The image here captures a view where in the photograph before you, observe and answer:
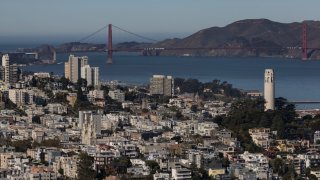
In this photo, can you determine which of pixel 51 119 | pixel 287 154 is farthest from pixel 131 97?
pixel 287 154

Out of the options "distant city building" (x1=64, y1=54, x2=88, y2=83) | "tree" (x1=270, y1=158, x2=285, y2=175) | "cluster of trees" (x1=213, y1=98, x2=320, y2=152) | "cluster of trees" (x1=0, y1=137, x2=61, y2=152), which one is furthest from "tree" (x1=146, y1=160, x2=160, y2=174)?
"distant city building" (x1=64, y1=54, x2=88, y2=83)

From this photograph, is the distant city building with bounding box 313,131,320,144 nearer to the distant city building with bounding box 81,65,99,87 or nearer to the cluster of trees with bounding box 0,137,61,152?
the cluster of trees with bounding box 0,137,61,152

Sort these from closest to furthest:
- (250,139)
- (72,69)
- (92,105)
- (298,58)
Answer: (250,139), (92,105), (72,69), (298,58)

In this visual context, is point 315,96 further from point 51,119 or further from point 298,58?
point 298,58

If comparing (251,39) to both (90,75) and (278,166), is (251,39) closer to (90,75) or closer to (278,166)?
(90,75)

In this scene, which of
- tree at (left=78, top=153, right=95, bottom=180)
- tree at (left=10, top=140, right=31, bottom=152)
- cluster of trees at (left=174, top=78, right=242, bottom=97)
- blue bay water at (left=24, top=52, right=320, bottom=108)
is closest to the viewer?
tree at (left=78, top=153, right=95, bottom=180)
